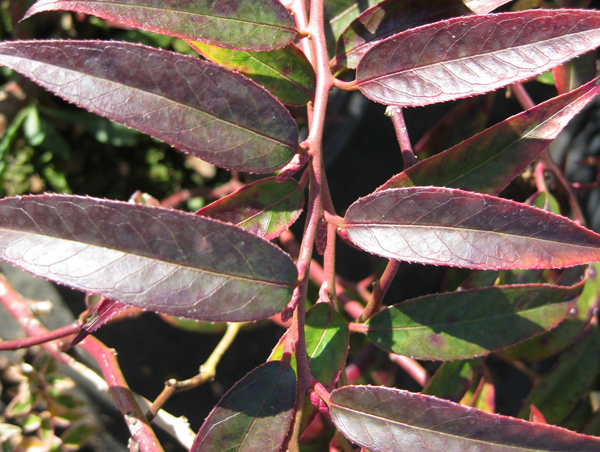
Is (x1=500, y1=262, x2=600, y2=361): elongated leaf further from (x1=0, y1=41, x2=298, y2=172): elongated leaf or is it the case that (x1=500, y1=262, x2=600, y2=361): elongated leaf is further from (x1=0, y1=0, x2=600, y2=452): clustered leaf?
(x1=0, y1=41, x2=298, y2=172): elongated leaf

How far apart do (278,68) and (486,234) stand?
0.30 m

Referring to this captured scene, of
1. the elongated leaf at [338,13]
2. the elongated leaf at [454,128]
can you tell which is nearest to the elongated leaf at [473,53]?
the elongated leaf at [338,13]

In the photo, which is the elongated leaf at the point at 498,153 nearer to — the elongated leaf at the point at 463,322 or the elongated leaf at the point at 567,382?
the elongated leaf at the point at 463,322

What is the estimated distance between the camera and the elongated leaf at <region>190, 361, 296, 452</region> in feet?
1.35

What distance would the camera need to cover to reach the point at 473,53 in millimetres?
442

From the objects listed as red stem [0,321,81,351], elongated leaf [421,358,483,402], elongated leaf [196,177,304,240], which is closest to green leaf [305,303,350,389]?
elongated leaf [196,177,304,240]

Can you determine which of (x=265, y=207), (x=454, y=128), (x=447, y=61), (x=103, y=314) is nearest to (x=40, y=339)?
(x=103, y=314)

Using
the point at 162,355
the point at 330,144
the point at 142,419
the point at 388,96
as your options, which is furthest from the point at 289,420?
the point at 162,355

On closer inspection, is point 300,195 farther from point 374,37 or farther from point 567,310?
point 567,310

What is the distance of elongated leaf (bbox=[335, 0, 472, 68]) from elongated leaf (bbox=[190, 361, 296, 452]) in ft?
1.23

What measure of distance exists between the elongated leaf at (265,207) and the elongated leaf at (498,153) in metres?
0.10

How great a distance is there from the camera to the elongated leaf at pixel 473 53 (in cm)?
42

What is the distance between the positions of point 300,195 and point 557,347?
53 centimetres

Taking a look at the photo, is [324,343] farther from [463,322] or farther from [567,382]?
[567,382]
